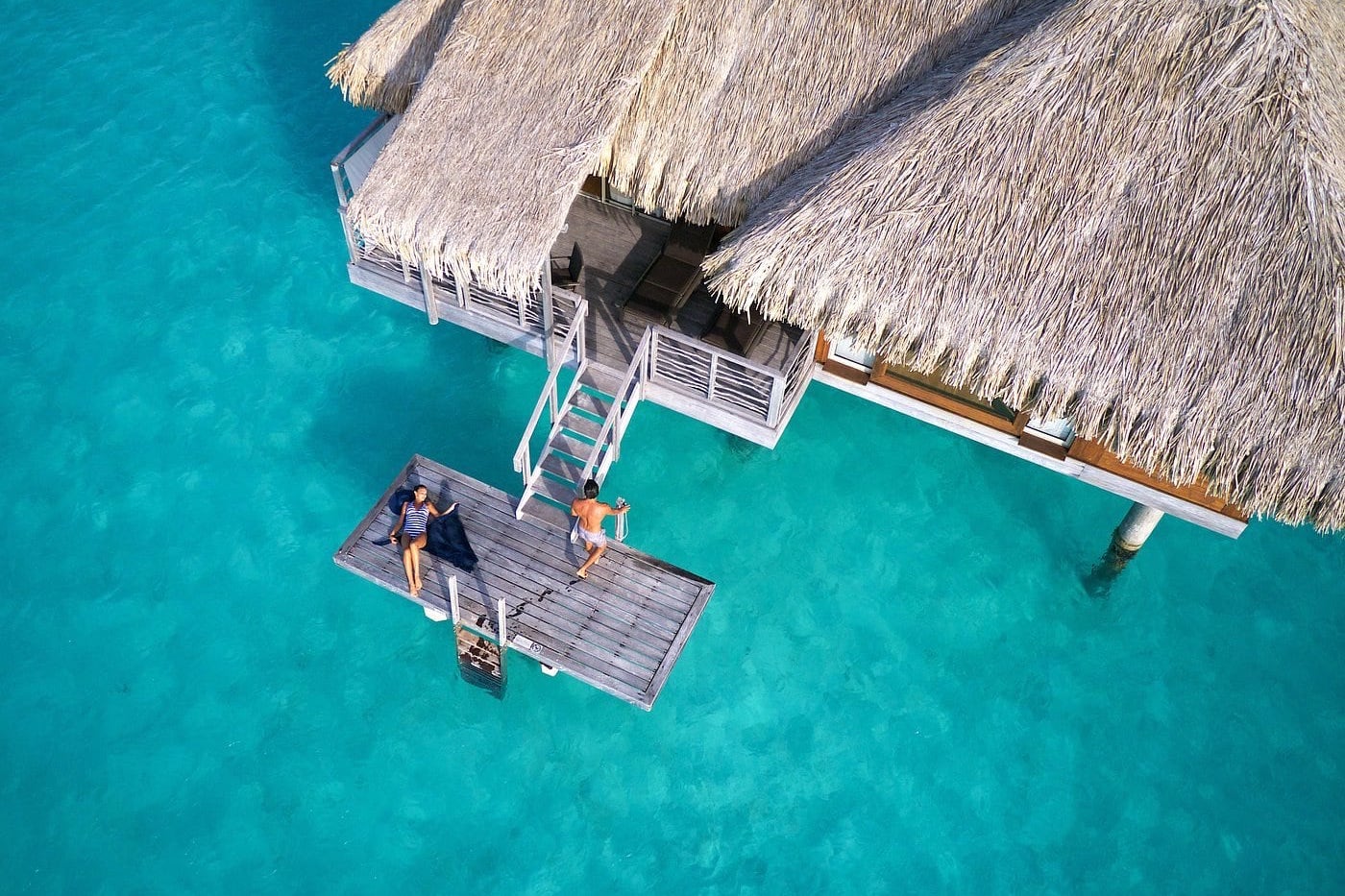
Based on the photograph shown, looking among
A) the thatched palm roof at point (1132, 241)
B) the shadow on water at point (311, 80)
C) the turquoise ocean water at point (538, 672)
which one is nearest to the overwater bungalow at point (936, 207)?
the thatched palm roof at point (1132, 241)

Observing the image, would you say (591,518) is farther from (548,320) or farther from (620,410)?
(548,320)

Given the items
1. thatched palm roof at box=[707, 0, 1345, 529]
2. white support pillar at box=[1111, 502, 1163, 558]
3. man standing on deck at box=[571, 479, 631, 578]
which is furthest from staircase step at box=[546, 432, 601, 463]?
white support pillar at box=[1111, 502, 1163, 558]

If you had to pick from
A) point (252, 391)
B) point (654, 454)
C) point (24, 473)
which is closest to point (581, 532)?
point (654, 454)

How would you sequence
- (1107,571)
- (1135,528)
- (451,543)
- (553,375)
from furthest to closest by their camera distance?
(1107,571)
(1135,528)
(451,543)
(553,375)

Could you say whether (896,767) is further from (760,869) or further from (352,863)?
(352,863)

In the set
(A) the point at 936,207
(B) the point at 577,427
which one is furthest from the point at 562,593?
(A) the point at 936,207
